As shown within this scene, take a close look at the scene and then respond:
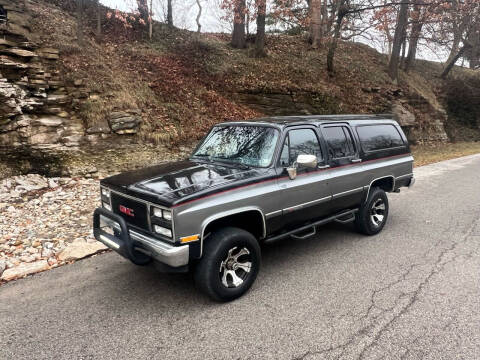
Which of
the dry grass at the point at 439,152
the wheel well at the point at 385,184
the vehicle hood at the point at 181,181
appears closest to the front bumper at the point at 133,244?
the vehicle hood at the point at 181,181

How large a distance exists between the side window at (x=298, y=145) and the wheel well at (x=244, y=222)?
2.49 ft

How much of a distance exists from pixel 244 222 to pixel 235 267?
555mm

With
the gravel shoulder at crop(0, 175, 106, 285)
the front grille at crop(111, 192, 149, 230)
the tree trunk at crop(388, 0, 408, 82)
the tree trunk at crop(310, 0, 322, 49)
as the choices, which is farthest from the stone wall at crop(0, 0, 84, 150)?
the tree trunk at crop(388, 0, 408, 82)

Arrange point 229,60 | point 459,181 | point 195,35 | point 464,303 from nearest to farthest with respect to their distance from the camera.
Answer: point 464,303 → point 459,181 → point 229,60 → point 195,35

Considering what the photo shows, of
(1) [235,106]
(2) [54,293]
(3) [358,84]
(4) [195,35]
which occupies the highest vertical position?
(4) [195,35]

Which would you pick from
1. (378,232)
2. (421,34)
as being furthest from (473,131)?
(378,232)

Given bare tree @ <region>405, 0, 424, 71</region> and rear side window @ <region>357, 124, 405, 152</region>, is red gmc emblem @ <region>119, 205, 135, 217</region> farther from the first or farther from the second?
bare tree @ <region>405, 0, 424, 71</region>

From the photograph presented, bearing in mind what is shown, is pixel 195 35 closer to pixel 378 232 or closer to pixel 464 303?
pixel 378 232

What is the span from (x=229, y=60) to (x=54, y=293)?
1318 centimetres

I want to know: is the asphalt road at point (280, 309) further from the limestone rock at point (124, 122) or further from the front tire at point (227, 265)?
the limestone rock at point (124, 122)

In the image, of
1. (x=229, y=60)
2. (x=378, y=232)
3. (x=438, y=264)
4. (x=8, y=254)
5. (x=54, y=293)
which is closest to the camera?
(x=54, y=293)

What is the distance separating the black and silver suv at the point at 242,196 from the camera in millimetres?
3248

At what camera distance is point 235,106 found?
12602 millimetres

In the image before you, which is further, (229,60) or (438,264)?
(229,60)
